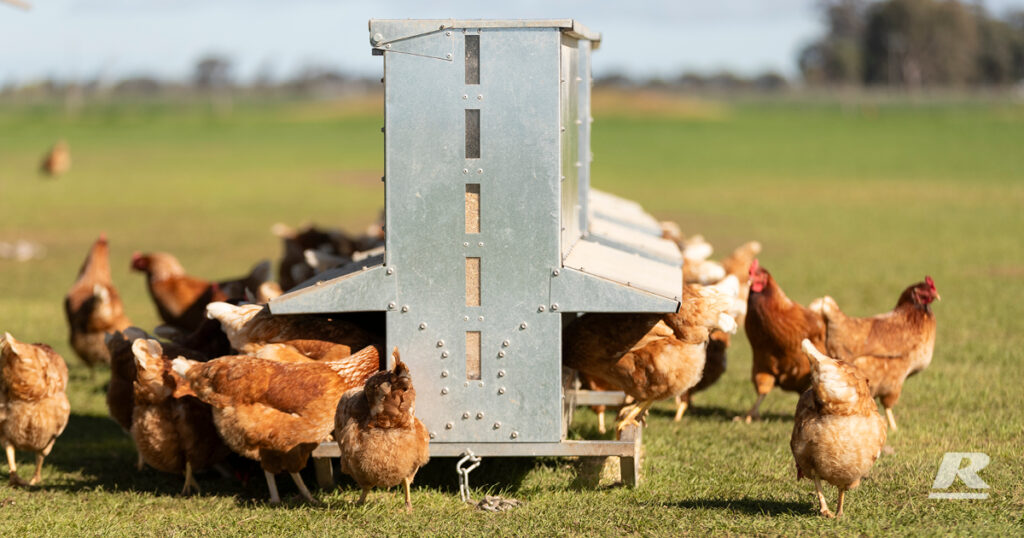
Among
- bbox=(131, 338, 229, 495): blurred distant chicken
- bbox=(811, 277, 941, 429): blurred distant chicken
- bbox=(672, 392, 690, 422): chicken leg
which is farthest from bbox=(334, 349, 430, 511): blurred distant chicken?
bbox=(811, 277, 941, 429): blurred distant chicken

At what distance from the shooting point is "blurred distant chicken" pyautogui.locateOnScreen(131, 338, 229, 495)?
602 centimetres

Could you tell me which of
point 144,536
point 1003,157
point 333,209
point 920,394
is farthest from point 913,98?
point 144,536

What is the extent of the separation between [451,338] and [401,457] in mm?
657

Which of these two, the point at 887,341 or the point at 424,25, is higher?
the point at 424,25

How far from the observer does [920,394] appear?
831 cm

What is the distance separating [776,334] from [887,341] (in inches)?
28.5

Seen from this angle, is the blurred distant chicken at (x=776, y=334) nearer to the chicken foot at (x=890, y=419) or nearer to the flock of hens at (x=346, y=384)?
the flock of hens at (x=346, y=384)

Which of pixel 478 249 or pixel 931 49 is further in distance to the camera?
pixel 931 49

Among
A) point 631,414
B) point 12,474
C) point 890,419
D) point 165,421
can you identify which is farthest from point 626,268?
point 12,474

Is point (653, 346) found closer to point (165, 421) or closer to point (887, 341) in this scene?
point (887, 341)

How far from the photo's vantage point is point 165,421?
607cm

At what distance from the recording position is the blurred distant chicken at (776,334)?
757 cm

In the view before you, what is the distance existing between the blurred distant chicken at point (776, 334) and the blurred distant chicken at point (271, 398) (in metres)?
3.02

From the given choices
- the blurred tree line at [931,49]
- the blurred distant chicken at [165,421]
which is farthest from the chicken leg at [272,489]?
the blurred tree line at [931,49]
